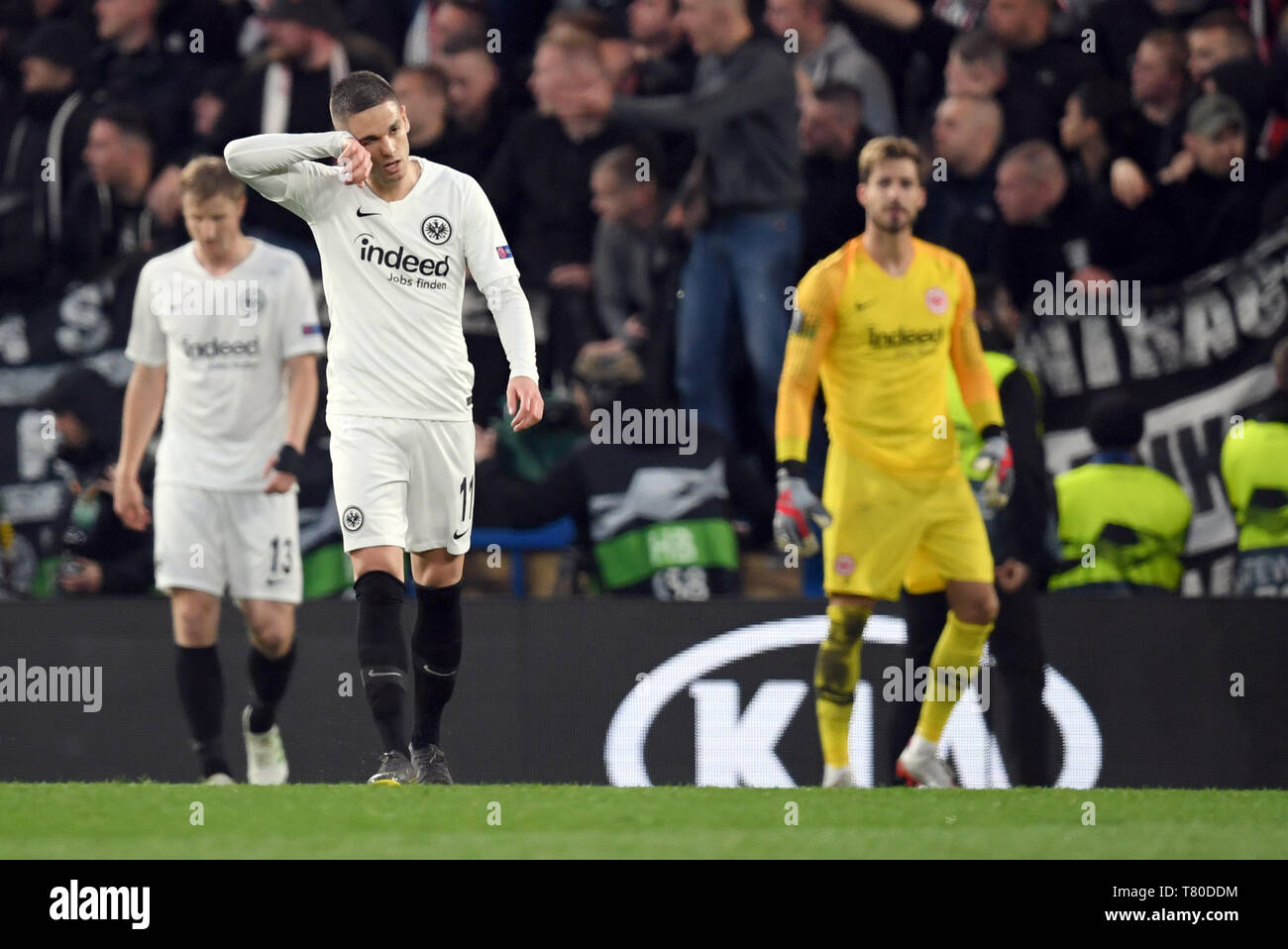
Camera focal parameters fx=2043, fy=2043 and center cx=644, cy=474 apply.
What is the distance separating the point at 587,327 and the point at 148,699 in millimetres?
2790

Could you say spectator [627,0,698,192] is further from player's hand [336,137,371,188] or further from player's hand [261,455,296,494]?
player's hand [336,137,371,188]

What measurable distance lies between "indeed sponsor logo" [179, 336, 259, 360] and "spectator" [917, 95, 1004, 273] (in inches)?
142

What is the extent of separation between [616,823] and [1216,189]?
564 centimetres

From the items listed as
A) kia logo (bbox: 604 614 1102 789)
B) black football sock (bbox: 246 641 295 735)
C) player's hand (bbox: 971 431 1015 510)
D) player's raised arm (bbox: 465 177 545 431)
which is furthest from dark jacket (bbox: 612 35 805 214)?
player's raised arm (bbox: 465 177 545 431)

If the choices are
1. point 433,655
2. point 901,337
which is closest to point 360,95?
point 433,655

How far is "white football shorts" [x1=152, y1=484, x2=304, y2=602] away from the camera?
7.82 meters

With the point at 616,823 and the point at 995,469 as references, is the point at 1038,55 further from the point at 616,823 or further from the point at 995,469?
the point at 616,823

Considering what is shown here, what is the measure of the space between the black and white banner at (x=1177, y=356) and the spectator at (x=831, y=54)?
1358mm

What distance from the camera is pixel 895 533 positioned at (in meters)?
7.25

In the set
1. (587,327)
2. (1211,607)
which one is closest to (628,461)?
(587,327)

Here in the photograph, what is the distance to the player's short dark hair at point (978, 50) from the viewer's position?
32.8 feet

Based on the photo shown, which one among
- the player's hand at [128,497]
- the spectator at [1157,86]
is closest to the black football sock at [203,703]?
the player's hand at [128,497]

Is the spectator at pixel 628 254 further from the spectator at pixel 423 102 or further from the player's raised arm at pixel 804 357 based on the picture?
the player's raised arm at pixel 804 357

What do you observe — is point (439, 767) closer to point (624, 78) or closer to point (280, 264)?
point (280, 264)
